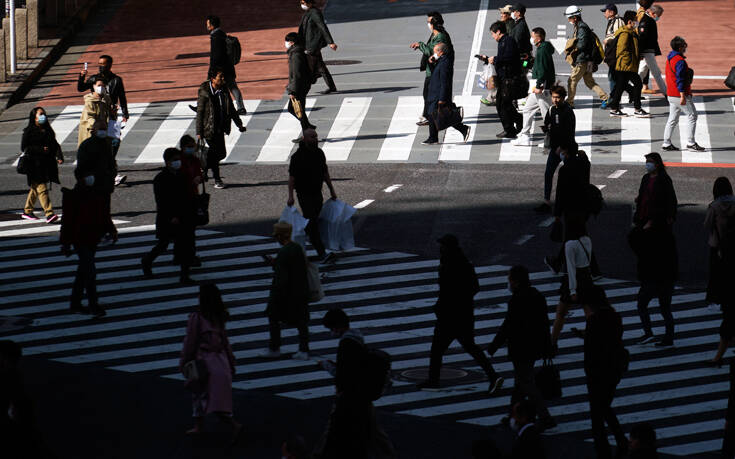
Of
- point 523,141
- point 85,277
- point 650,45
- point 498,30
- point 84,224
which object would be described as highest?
point 498,30

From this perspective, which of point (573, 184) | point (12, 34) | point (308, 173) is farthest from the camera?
point (12, 34)

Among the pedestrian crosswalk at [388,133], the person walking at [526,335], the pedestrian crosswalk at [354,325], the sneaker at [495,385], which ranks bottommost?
the pedestrian crosswalk at [388,133]

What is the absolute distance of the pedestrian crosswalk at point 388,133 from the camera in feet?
81.9

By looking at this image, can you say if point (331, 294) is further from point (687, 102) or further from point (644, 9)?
point (644, 9)

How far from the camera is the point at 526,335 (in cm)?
1276

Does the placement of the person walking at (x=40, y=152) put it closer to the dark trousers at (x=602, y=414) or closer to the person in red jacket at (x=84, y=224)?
the person in red jacket at (x=84, y=224)

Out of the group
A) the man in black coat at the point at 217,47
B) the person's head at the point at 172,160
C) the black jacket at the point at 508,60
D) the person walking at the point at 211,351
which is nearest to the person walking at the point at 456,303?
the person walking at the point at 211,351

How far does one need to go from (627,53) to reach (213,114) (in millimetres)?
9586

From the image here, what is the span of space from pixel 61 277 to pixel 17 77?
14612 millimetres

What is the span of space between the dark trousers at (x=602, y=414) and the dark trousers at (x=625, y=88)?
1626cm

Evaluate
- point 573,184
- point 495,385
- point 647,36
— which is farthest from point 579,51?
point 495,385

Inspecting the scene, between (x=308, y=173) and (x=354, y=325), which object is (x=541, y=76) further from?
(x=354, y=325)

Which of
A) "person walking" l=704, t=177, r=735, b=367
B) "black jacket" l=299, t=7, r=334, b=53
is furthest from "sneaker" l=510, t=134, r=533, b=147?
"person walking" l=704, t=177, r=735, b=367

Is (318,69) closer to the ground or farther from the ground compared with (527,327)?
closer to the ground
